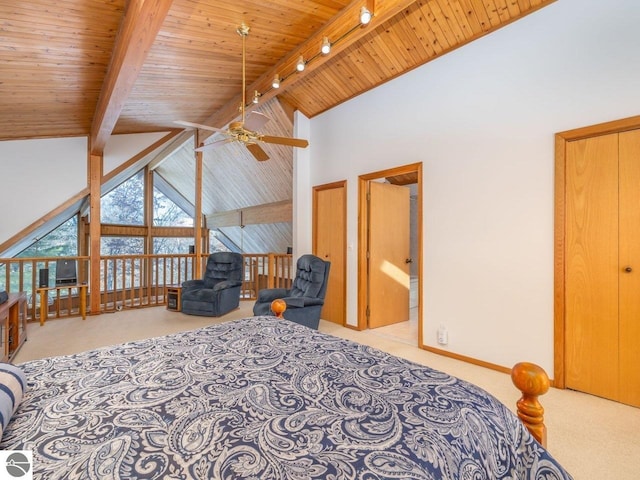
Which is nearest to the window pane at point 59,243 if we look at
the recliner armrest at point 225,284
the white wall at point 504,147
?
the recliner armrest at point 225,284

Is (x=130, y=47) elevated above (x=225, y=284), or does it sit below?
above

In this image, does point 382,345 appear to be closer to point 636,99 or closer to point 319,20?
point 636,99

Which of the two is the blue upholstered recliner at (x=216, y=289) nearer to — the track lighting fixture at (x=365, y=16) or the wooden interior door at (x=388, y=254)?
the wooden interior door at (x=388, y=254)

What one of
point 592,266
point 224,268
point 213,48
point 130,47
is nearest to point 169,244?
point 224,268

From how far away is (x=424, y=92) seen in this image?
343 cm

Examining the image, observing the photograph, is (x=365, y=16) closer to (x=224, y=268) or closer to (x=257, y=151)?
(x=257, y=151)

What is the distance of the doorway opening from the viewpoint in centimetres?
416

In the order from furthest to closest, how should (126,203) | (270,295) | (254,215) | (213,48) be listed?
(126,203) → (254,215) → (270,295) → (213,48)

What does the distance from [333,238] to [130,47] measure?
3.02 m

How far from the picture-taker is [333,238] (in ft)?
15.0

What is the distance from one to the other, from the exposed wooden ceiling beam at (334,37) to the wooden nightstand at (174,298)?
318cm

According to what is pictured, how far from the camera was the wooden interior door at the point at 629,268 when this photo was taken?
225 cm

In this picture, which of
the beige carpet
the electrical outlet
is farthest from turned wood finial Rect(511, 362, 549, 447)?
the electrical outlet

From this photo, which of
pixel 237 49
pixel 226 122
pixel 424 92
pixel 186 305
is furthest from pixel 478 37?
pixel 186 305
